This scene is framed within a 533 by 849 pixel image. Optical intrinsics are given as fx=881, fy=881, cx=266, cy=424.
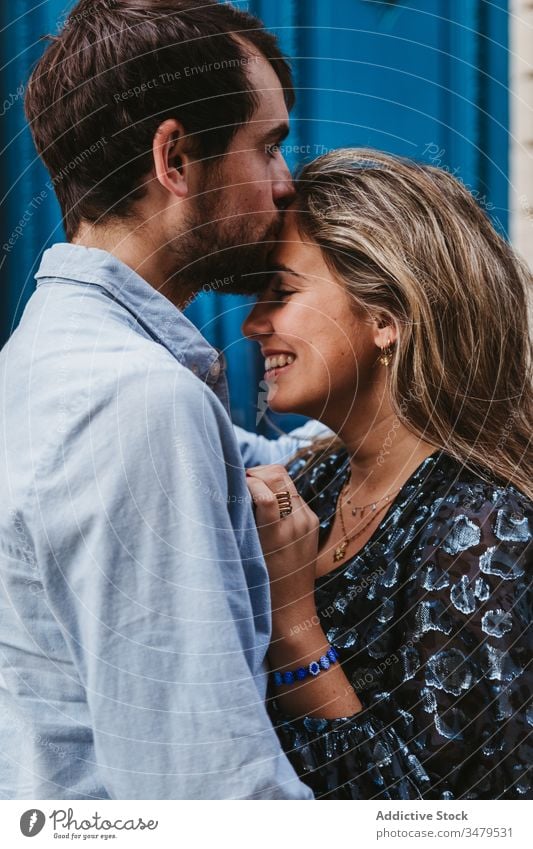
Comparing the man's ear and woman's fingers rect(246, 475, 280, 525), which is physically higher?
the man's ear

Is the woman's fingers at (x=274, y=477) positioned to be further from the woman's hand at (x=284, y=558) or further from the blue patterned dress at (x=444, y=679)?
the blue patterned dress at (x=444, y=679)

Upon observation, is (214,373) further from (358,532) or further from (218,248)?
(358,532)

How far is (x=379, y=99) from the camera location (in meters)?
1.40

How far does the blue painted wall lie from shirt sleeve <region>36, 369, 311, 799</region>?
676mm

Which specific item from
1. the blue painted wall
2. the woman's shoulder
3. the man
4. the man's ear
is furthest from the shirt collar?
the blue painted wall

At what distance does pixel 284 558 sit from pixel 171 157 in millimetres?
472

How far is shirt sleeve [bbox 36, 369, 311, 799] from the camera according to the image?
744mm

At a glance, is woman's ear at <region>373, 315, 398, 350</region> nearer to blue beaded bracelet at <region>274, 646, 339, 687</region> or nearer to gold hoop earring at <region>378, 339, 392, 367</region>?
gold hoop earring at <region>378, 339, 392, 367</region>

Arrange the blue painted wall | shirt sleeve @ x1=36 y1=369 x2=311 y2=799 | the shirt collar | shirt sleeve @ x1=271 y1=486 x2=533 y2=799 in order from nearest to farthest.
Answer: shirt sleeve @ x1=36 y1=369 x2=311 y2=799
the shirt collar
shirt sleeve @ x1=271 y1=486 x2=533 y2=799
the blue painted wall

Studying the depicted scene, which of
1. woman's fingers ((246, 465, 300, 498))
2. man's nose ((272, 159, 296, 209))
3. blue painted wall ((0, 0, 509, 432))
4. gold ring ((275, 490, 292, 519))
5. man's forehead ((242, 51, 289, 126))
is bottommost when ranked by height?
gold ring ((275, 490, 292, 519))

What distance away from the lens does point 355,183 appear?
1177mm
